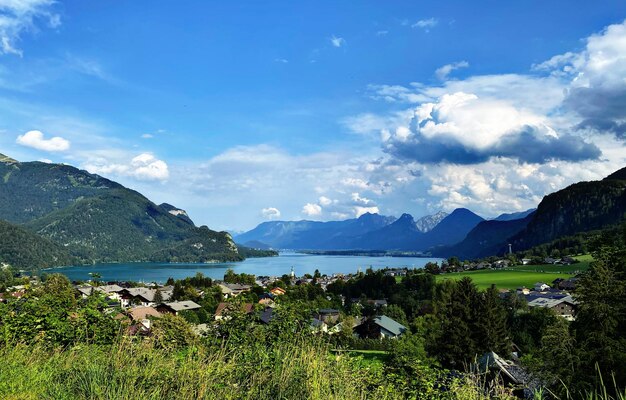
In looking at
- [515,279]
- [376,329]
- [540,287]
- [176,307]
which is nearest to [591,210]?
[515,279]

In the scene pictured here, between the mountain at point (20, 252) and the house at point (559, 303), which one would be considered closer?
the house at point (559, 303)

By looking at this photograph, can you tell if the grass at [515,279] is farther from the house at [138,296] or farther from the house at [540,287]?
the house at [138,296]

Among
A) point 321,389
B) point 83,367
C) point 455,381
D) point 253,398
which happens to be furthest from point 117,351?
point 455,381

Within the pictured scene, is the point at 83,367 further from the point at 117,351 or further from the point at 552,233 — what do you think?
the point at 552,233

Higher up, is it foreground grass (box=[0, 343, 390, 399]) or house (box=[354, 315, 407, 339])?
foreground grass (box=[0, 343, 390, 399])

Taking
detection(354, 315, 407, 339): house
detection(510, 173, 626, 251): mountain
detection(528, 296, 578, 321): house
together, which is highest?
detection(510, 173, 626, 251): mountain

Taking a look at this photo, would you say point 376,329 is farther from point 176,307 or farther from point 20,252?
point 20,252

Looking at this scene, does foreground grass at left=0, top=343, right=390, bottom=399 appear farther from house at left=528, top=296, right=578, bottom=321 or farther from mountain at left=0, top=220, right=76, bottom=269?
mountain at left=0, top=220, right=76, bottom=269

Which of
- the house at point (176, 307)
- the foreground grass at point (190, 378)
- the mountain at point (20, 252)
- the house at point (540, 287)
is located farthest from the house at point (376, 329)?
the mountain at point (20, 252)

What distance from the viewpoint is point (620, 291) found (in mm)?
16328

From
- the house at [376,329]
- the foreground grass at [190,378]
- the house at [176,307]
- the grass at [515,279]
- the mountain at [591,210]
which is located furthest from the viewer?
the mountain at [591,210]

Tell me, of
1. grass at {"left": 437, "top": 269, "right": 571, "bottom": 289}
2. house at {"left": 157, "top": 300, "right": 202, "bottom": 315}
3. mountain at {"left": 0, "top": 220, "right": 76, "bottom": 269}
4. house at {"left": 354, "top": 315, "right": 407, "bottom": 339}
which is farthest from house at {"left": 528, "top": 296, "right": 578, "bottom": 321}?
mountain at {"left": 0, "top": 220, "right": 76, "bottom": 269}

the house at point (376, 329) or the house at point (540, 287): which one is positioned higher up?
the house at point (540, 287)

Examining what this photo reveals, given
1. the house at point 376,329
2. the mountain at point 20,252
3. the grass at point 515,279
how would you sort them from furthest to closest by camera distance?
the mountain at point 20,252
the grass at point 515,279
the house at point 376,329
